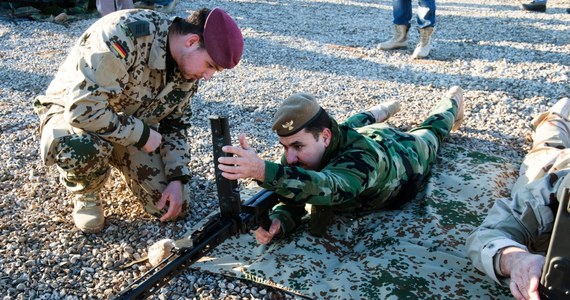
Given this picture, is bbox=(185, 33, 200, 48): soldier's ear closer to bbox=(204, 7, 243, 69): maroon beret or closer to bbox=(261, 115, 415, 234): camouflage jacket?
bbox=(204, 7, 243, 69): maroon beret

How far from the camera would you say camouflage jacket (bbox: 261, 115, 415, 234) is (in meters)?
2.74

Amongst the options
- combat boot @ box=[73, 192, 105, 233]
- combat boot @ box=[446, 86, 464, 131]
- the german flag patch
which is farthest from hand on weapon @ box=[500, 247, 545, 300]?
combat boot @ box=[446, 86, 464, 131]

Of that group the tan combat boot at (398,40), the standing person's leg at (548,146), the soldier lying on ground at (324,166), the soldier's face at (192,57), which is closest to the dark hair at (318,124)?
the soldier lying on ground at (324,166)

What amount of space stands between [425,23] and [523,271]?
17.5 feet

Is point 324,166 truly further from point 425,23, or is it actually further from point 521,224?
point 425,23

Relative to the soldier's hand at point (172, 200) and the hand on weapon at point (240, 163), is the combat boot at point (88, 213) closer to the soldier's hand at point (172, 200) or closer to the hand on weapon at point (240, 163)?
the soldier's hand at point (172, 200)

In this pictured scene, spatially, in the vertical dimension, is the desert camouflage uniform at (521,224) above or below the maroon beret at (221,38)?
below

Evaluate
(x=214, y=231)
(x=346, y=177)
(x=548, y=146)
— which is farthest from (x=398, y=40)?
(x=214, y=231)

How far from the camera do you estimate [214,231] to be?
2.67 metres

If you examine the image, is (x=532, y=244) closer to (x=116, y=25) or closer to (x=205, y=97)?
(x=116, y=25)

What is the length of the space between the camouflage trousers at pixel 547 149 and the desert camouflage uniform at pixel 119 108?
224cm

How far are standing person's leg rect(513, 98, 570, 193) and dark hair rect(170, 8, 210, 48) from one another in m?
2.26

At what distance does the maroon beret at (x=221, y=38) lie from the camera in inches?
118

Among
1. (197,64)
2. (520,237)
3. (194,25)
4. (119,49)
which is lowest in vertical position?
(520,237)
